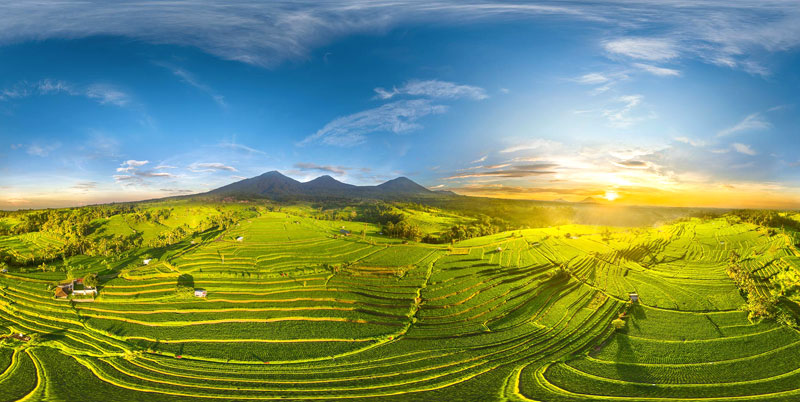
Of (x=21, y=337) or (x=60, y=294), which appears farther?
(x=60, y=294)

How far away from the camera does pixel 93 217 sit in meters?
83.6

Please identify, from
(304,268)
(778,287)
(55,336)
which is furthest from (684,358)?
(55,336)

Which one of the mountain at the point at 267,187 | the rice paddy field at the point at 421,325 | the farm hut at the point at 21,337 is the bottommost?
the farm hut at the point at 21,337

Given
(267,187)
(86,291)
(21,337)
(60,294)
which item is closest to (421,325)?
(21,337)

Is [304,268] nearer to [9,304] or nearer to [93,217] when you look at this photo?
[9,304]

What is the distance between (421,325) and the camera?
23672 mm

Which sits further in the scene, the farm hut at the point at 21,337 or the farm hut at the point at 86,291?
the farm hut at the point at 86,291

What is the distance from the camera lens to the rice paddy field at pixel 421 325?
52.0ft

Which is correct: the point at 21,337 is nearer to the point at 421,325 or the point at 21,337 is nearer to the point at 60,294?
the point at 60,294

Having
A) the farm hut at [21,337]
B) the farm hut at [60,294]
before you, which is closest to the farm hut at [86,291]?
the farm hut at [60,294]

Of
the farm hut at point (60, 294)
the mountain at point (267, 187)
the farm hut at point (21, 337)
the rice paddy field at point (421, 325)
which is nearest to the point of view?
the rice paddy field at point (421, 325)

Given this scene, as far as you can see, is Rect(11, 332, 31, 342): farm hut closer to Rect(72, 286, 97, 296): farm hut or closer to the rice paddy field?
the rice paddy field

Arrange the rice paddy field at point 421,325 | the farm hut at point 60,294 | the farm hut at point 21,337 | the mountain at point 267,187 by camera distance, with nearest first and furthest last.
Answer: the rice paddy field at point 421,325, the farm hut at point 21,337, the farm hut at point 60,294, the mountain at point 267,187

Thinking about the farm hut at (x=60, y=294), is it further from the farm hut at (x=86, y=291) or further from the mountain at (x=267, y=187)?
the mountain at (x=267, y=187)
